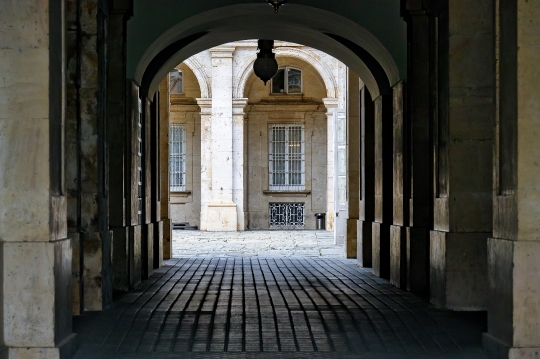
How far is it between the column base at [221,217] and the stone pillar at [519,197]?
21.3 m

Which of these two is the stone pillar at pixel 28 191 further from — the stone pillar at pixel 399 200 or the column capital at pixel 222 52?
the column capital at pixel 222 52

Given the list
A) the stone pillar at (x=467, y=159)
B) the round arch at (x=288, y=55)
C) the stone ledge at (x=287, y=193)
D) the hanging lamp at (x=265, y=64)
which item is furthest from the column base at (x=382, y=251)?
the stone ledge at (x=287, y=193)

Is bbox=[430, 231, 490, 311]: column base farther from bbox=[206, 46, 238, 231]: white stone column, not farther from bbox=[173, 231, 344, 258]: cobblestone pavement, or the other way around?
bbox=[206, 46, 238, 231]: white stone column

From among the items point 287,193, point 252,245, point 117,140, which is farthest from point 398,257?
point 287,193

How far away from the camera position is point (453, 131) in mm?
7527

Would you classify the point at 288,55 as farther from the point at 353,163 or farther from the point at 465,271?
the point at 465,271

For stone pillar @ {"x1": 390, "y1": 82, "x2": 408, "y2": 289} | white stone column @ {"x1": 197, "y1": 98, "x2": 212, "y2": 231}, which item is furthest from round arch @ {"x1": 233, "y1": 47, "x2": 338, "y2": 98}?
stone pillar @ {"x1": 390, "y1": 82, "x2": 408, "y2": 289}

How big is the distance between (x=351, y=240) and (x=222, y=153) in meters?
12.4

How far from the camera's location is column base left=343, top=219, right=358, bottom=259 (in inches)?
572

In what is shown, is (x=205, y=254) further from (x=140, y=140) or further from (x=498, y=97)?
(x=498, y=97)

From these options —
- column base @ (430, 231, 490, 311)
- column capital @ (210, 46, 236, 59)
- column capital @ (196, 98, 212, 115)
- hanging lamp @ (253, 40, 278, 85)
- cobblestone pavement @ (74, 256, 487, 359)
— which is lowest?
cobblestone pavement @ (74, 256, 487, 359)

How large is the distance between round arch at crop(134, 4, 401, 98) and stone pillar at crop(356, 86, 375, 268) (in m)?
0.77

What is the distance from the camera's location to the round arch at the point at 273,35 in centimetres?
1080

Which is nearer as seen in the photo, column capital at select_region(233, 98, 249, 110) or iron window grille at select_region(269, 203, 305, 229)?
column capital at select_region(233, 98, 249, 110)
